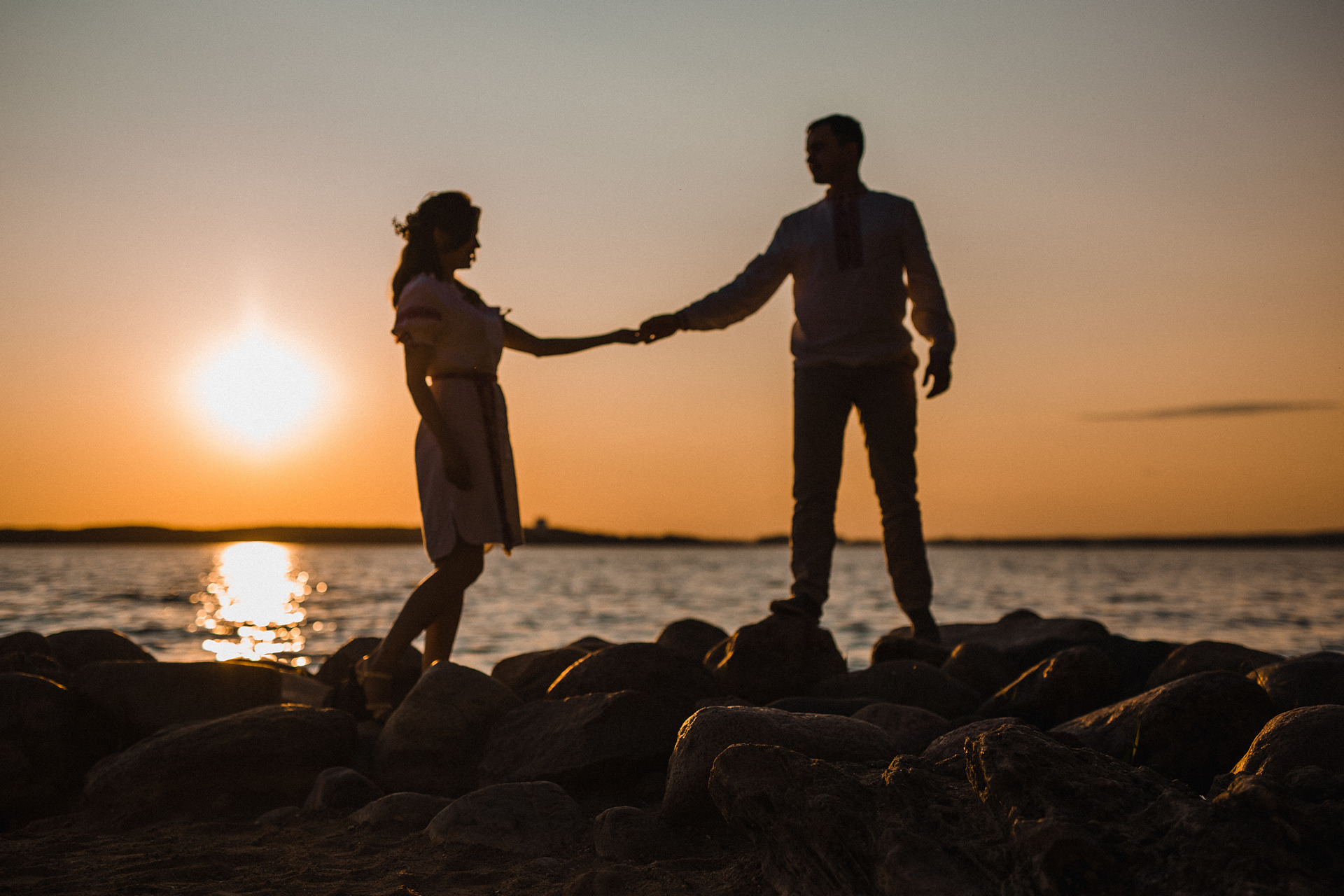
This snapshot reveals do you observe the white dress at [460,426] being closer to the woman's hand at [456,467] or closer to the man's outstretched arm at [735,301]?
the woman's hand at [456,467]

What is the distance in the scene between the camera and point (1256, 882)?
1687 millimetres

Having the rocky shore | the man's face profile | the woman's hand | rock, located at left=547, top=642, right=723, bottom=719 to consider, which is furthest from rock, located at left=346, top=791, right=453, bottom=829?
the man's face profile

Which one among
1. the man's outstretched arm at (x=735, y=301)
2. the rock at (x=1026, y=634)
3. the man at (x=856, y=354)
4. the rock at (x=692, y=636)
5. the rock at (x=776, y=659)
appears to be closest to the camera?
the rock at (x=776, y=659)

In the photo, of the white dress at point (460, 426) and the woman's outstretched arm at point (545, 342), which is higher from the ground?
the woman's outstretched arm at point (545, 342)

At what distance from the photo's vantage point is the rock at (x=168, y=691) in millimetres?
4449

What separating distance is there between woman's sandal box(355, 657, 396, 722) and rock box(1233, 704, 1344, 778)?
3.22 metres

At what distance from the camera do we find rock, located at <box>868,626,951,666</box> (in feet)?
17.4

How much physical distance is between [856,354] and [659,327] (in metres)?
1.09

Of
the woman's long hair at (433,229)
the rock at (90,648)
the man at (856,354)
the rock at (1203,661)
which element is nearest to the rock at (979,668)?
the man at (856,354)

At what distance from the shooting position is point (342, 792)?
3.51 meters

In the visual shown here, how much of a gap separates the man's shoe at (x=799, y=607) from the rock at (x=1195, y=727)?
1.94 meters

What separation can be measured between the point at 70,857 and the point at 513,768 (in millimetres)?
1307

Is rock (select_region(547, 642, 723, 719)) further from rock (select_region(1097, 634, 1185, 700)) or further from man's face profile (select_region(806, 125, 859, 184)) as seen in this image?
man's face profile (select_region(806, 125, 859, 184))

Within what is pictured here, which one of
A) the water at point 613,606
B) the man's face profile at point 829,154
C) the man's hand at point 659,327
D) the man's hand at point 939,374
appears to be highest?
the man's face profile at point 829,154
